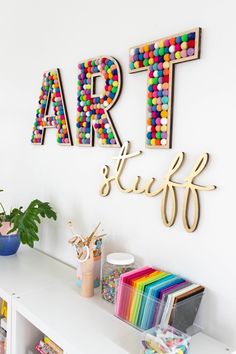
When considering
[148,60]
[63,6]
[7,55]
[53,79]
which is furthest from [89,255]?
[7,55]

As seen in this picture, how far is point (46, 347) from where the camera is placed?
1.33m

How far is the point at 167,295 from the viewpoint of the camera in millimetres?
1104

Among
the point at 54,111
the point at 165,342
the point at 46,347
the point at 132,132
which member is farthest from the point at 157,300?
the point at 54,111

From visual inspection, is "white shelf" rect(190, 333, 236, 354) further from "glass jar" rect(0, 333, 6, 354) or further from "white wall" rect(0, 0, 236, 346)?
"glass jar" rect(0, 333, 6, 354)

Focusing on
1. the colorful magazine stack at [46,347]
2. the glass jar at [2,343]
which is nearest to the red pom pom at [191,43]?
the colorful magazine stack at [46,347]

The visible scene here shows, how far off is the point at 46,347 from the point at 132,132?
0.90 m

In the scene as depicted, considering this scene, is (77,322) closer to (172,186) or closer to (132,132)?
(172,186)

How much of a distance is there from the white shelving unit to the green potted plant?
0.10m

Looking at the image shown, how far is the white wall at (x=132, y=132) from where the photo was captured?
3.64 feet

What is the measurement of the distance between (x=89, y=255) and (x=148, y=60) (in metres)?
0.79

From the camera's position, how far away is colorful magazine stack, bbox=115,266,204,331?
1099 millimetres

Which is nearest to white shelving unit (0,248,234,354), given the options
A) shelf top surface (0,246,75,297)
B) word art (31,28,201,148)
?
shelf top surface (0,246,75,297)

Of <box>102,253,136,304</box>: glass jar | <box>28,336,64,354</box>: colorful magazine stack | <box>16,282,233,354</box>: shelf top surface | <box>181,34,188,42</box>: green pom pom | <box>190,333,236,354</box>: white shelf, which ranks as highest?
<box>181,34,188,42</box>: green pom pom

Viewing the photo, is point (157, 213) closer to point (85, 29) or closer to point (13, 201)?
point (85, 29)
